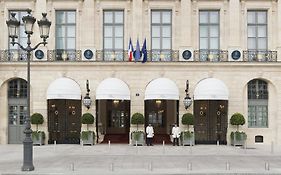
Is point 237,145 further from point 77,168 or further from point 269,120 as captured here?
point 77,168

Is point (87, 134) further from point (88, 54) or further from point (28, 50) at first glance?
point (28, 50)

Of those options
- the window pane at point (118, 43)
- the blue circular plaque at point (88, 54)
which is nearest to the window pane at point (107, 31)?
the window pane at point (118, 43)

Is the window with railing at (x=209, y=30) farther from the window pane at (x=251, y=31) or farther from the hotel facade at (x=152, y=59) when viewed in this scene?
the window pane at (x=251, y=31)

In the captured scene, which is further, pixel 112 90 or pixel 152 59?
pixel 152 59

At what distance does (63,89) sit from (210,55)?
11404 mm

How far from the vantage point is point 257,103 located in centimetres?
2945

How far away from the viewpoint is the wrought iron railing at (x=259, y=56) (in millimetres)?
28984

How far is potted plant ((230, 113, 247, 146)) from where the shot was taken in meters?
27.6

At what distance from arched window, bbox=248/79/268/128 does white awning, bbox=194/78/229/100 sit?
8.79ft

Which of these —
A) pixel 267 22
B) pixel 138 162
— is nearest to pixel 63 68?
pixel 138 162

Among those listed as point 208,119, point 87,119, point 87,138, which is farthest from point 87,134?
point 208,119

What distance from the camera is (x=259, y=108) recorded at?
2948cm

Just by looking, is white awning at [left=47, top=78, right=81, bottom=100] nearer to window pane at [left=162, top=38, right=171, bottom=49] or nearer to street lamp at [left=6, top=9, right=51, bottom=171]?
window pane at [left=162, top=38, right=171, bottom=49]

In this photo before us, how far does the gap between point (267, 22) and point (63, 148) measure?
1817cm
